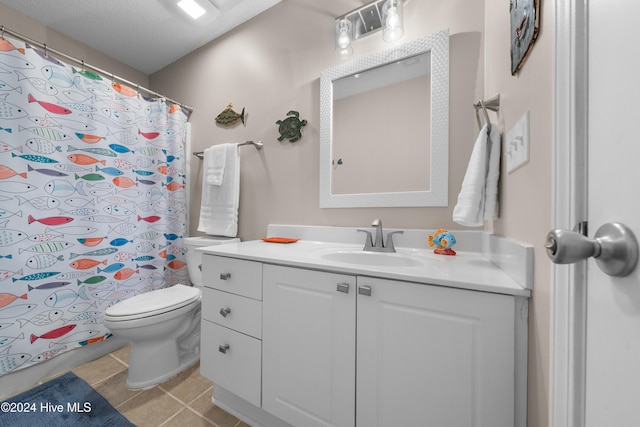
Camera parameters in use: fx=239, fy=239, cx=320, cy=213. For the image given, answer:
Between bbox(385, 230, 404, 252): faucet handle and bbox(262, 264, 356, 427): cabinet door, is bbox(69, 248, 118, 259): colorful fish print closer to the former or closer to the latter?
bbox(262, 264, 356, 427): cabinet door

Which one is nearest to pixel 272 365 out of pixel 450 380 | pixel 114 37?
pixel 450 380

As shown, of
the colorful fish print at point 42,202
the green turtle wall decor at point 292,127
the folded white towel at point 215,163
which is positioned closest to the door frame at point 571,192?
the green turtle wall decor at point 292,127

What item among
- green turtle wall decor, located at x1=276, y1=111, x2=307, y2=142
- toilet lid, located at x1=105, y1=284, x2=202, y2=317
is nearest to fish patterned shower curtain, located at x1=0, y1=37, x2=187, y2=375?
toilet lid, located at x1=105, y1=284, x2=202, y2=317

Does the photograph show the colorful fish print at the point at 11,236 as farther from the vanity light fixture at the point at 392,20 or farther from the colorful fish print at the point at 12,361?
the vanity light fixture at the point at 392,20

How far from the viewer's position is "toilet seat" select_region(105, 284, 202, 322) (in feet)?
4.05

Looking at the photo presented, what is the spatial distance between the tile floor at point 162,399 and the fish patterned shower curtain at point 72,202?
0.26 m

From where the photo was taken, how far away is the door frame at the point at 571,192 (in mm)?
340

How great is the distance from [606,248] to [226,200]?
72.7 inches

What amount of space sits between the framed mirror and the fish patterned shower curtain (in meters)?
1.41

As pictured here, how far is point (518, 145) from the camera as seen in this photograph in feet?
2.21

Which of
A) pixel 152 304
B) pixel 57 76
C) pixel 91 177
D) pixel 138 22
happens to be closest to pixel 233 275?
pixel 152 304

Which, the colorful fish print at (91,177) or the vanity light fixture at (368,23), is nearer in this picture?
the vanity light fixture at (368,23)

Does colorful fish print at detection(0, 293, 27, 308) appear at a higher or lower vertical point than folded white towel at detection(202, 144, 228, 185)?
lower

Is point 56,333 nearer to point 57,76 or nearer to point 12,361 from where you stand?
point 12,361
